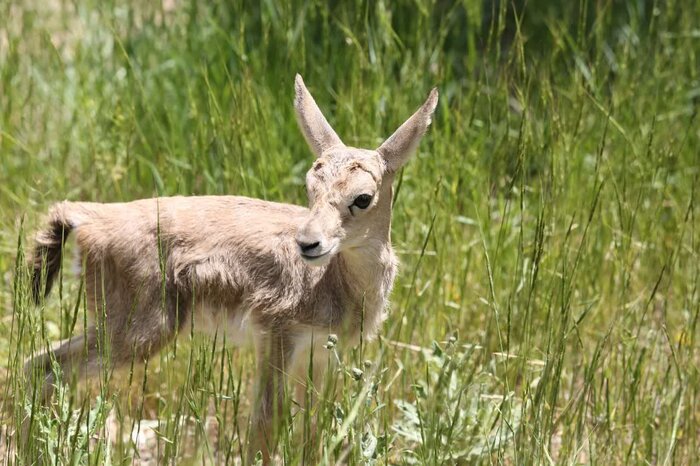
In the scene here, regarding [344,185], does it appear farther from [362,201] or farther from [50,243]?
[50,243]

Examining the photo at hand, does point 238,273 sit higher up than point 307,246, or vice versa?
point 307,246

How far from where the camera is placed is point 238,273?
13.8 feet

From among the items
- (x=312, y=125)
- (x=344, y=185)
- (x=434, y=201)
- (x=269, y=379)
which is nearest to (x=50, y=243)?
(x=269, y=379)

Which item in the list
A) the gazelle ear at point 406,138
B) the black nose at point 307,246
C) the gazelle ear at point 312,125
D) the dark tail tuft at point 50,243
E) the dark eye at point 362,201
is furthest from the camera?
the dark tail tuft at point 50,243

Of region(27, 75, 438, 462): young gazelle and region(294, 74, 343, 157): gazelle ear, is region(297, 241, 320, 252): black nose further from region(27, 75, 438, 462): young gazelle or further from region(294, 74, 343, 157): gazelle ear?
region(294, 74, 343, 157): gazelle ear

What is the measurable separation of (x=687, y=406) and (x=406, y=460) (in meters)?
1.09

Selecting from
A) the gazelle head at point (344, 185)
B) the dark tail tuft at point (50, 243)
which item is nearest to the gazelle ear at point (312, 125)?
the gazelle head at point (344, 185)

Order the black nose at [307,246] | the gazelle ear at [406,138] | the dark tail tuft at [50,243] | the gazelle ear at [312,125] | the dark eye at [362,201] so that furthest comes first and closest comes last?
the dark tail tuft at [50,243], the gazelle ear at [312,125], the gazelle ear at [406,138], the dark eye at [362,201], the black nose at [307,246]

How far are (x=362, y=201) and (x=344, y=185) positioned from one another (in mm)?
91

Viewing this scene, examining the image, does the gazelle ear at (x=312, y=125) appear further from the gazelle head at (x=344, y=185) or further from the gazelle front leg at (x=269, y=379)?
the gazelle front leg at (x=269, y=379)

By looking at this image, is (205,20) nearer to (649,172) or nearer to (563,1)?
(563,1)

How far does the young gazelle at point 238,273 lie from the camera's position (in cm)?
407

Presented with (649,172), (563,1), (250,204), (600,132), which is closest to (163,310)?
(250,204)

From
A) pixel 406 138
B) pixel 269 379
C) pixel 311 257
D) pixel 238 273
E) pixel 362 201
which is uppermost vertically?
pixel 406 138
